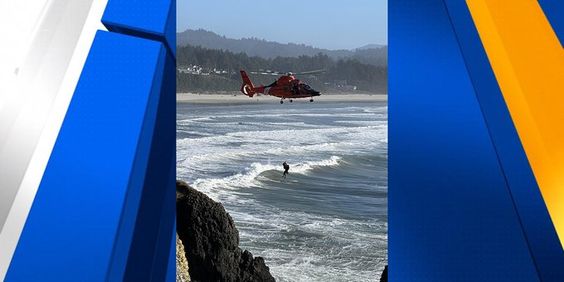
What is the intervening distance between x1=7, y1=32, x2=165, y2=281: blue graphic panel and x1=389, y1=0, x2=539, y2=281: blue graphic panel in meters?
1.16

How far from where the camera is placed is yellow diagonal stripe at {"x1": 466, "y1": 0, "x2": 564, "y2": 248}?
106 inches

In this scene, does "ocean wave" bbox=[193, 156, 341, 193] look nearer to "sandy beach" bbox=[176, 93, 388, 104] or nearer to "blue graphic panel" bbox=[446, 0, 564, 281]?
"blue graphic panel" bbox=[446, 0, 564, 281]

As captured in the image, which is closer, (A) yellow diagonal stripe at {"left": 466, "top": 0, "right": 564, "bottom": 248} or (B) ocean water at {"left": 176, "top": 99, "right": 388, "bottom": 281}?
(A) yellow diagonal stripe at {"left": 466, "top": 0, "right": 564, "bottom": 248}

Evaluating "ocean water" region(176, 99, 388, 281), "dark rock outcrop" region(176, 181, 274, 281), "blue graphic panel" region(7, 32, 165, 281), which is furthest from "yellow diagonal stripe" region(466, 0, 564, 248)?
"ocean water" region(176, 99, 388, 281)

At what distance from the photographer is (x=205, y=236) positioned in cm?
839

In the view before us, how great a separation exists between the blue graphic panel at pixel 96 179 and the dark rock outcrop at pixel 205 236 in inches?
230

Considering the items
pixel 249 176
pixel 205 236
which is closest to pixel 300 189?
Result: pixel 249 176

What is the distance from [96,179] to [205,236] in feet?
20.7

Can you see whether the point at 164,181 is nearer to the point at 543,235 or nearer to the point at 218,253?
the point at 543,235

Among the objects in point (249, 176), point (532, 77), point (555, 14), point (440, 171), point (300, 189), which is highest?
point (555, 14)

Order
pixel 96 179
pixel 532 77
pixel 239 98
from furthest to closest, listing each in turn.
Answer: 1. pixel 239 98
2. pixel 532 77
3. pixel 96 179

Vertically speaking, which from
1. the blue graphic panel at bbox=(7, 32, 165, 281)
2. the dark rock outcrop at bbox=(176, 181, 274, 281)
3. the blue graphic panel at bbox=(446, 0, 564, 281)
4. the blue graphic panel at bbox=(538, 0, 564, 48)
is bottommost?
the dark rock outcrop at bbox=(176, 181, 274, 281)

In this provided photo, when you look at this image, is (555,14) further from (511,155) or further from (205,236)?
(205,236)

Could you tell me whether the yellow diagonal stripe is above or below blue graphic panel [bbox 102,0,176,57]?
above
